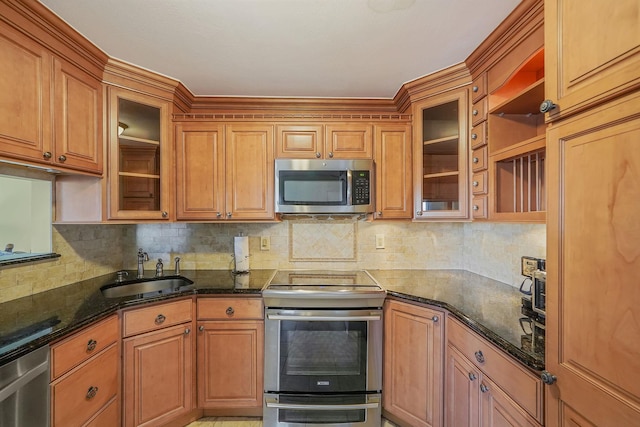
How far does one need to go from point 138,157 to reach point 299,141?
3.66 ft

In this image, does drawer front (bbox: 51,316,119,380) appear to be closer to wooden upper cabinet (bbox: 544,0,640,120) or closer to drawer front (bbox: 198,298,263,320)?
drawer front (bbox: 198,298,263,320)

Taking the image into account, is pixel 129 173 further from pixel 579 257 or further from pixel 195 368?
pixel 579 257

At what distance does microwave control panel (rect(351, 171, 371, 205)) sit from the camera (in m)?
2.12

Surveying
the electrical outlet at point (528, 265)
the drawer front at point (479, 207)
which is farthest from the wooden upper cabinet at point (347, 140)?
the electrical outlet at point (528, 265)

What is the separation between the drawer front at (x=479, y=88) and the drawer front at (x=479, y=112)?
1.2 inches

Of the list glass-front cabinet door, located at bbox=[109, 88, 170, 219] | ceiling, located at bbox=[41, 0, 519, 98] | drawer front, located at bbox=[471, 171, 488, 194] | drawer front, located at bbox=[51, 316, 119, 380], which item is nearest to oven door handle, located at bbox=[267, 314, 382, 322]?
drawer front, located at bbox=[51, 316, 119, 380]

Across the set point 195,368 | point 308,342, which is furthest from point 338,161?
point 195,368

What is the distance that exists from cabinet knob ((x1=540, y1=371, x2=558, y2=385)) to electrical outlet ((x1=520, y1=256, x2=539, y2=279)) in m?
0.88

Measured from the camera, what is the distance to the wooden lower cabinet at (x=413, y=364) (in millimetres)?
1659

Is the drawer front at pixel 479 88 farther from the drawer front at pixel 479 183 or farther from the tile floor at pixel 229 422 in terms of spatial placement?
the tile floor at pixel 229 422

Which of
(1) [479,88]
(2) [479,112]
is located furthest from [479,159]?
(1) [479,88]

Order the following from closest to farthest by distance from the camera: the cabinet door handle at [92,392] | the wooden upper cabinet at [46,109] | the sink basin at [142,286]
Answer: the wooden upper cabinet at [46,109] → the cabinet door handle at [92,392] → the sink basin at [142,286]

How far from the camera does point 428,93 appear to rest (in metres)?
1.98

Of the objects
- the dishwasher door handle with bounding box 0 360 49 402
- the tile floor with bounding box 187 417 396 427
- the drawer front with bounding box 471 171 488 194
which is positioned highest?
the drawer front with bounding box 471 171 488 194
